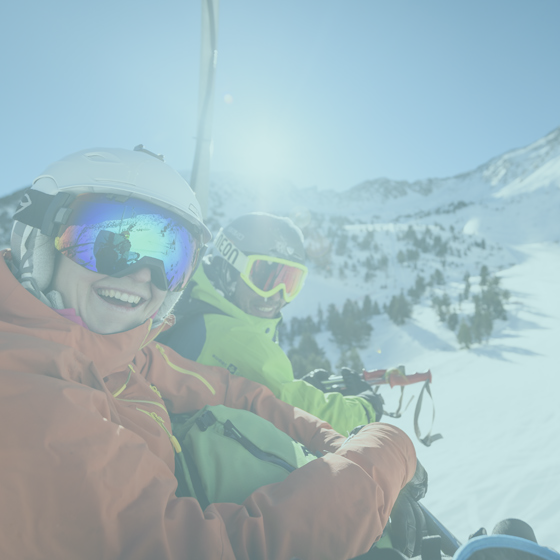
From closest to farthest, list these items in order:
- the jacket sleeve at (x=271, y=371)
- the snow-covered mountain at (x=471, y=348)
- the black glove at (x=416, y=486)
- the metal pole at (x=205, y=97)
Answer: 1. the black glove at (x=416, y=486)
2. the jacket sleeve at (x=271, y=371)
3. the snow-covered mountain at (x=471, y=348)
4. the metal pole at (x=205, y=97)

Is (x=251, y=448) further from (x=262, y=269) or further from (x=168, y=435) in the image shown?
(x=262, y=269)

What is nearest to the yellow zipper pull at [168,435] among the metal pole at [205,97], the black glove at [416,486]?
the black glove at [416,486]

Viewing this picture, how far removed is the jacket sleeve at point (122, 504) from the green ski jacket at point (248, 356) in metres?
1.32

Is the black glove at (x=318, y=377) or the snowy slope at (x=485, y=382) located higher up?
the black glove at (x=318, y=377)

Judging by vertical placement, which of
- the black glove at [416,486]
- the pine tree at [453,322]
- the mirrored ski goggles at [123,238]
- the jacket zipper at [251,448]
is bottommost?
the pine tree at [453,322]

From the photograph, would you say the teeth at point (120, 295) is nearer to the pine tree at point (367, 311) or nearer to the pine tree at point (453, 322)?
the pine tree at point (453, 322)

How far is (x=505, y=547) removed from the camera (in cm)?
97

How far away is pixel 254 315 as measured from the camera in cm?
335

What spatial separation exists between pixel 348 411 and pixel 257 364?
76 cm

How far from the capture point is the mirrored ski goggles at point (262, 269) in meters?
3.29

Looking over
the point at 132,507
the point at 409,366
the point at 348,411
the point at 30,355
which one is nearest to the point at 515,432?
the point at 348,411

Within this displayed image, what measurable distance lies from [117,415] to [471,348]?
1166 cm

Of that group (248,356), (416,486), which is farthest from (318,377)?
(416,486)

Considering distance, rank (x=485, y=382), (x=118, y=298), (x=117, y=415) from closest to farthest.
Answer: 1. (x=117, y=415)
2. (x=118, y=298)
3. (x=485, y=382)
